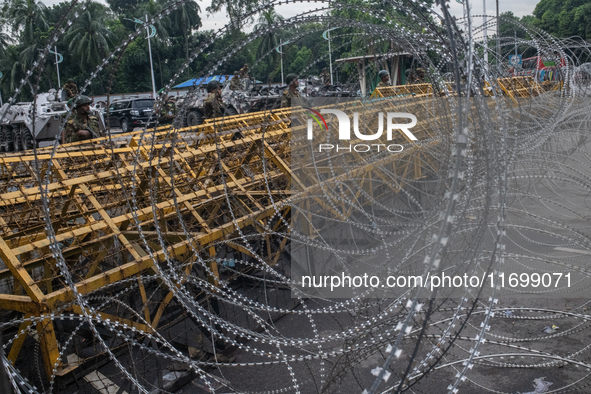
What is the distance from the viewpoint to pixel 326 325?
508 cm

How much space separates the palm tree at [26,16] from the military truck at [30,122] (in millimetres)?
27757

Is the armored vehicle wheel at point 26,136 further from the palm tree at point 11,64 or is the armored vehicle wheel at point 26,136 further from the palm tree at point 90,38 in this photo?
the palm tree at point 11,64

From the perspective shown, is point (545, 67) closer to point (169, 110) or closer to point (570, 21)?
point (169, 110)

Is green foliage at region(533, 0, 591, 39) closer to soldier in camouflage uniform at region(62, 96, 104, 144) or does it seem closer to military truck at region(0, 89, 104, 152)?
military truck at region(0, 89, 104, 152)

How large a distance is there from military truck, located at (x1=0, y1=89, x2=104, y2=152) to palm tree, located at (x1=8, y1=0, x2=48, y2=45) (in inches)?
1093

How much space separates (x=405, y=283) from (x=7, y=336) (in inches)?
140

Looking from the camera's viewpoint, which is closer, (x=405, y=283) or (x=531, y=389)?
(x=531, y=389)

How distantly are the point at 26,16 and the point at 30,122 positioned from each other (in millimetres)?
31779

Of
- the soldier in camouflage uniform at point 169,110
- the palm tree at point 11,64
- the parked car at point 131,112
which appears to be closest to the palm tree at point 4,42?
the palm tree at point 11,64

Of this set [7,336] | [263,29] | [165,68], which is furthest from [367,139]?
[165,68]

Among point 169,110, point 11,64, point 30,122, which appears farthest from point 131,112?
point 11,64

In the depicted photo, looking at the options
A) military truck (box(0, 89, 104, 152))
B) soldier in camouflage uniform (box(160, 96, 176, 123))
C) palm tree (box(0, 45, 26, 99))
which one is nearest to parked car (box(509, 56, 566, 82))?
soldier in camouflage uniform (box(160, 96, 176, 123))

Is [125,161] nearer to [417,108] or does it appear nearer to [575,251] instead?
[575,251]

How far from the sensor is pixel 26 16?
4588 centimetres
